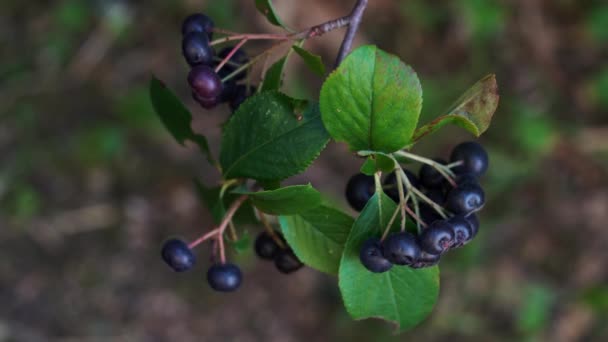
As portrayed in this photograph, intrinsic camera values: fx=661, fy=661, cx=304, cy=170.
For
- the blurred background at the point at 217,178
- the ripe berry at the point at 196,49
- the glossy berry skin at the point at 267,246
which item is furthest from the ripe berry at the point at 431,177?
the blurred background at the point at 217,178

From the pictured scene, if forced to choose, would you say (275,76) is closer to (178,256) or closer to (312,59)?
(312,59)

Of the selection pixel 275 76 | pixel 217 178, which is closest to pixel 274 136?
pixel 275 76

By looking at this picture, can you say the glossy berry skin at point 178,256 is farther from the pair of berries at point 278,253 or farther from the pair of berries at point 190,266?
the pair of berries at point 278,253

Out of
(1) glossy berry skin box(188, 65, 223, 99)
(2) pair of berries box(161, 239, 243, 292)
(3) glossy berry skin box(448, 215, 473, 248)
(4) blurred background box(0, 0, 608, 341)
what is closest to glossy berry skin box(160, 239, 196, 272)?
(2) pair of berries box(161, 239, 243, 292)

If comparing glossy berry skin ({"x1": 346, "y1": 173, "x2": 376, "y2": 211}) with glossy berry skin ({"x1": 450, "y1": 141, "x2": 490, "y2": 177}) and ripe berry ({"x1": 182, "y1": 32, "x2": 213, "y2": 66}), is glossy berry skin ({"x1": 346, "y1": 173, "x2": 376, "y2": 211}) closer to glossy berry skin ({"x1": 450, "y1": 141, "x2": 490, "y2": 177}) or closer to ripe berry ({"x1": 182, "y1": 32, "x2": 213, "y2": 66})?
glossy berry skin ({"x1": 450, "y1": 141, "x2": 490, "y2": 177})

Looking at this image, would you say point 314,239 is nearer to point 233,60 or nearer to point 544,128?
point 233,60

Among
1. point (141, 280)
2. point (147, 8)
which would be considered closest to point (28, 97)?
point (147, 8)
